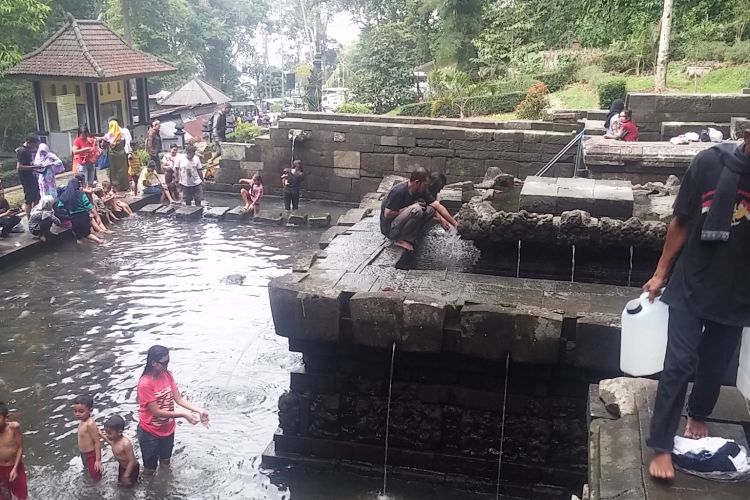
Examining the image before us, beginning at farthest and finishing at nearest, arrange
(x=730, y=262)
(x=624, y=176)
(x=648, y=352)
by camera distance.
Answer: (x=624, y=176) → (x=648, y=352) → (x=730, y=262)

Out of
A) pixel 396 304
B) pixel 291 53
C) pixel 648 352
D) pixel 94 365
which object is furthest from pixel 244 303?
pixel 291 53

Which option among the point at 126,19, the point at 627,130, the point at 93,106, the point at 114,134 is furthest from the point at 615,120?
the point at 126,19

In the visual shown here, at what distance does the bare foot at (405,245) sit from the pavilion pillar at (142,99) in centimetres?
1676

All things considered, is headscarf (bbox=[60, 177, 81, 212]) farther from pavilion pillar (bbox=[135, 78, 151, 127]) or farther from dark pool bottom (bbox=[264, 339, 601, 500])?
pavilion pillar (bbox=[135, 78, 151, 127])

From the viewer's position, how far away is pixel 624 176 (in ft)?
29.9

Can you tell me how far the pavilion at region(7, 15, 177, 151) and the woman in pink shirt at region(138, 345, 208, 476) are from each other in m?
15.1

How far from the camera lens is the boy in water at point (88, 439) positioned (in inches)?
213

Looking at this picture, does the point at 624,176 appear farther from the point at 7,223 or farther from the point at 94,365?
the point at 7,223

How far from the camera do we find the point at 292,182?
1409cm

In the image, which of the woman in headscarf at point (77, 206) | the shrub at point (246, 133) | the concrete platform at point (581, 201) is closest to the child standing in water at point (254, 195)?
the woman in headscarf at point (77, 206)

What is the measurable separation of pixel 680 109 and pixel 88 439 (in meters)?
12.1

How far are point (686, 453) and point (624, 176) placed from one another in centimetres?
644

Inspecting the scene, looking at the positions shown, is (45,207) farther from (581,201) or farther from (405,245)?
(581,201)

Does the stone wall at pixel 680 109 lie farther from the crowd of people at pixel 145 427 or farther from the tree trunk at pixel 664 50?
the crowd of people at pixel 145 427
